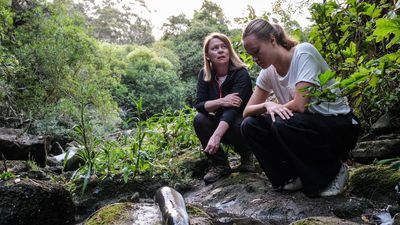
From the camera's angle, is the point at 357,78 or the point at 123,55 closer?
the point at 357,78

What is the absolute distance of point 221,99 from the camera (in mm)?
3365

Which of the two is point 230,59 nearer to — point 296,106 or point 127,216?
point 296,106

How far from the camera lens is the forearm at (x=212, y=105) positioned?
3383 millimetres

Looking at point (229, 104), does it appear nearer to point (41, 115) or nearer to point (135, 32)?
point (41, 115)

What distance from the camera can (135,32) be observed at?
3288 centimetres

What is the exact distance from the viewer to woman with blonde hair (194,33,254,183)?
3.36 metres

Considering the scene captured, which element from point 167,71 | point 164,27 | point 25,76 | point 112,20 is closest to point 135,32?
point 112,20

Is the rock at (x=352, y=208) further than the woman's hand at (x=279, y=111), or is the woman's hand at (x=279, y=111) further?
the woman's hand at (x=279, y=111)

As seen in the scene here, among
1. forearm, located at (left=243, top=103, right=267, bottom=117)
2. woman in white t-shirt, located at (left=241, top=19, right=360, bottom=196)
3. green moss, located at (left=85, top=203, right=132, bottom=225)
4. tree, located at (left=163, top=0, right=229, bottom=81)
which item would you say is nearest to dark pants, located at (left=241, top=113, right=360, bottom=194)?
woman in white t-shirt, located at (left=241, top=19, right=360, bottom=196)

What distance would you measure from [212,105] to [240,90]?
0.28 m

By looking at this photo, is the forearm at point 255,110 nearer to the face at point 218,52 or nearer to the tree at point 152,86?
the face at point 218,52

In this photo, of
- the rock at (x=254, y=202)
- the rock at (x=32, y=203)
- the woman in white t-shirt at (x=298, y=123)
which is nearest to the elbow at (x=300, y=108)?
the woman in white t-shirt at (x=298, y=123)

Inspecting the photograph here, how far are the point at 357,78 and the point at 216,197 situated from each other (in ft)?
6.18

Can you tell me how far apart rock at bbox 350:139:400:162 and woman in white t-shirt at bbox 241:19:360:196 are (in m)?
0.39
